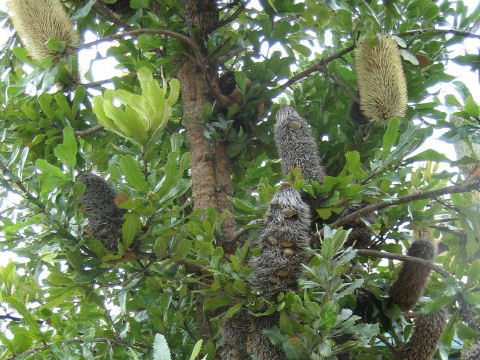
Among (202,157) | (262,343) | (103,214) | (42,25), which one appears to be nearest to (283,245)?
(262,343)

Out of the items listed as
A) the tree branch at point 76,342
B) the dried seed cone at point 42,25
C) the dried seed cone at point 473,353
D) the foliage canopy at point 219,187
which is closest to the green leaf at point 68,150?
the foliage canopy at point 219,187

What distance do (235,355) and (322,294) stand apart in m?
0.29

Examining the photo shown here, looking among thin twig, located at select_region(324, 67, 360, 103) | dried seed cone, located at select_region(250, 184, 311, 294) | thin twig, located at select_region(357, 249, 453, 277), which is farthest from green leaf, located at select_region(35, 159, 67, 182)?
Result: thin twig, located at select_region(324, 67, 360, 103)

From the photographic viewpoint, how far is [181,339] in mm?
1774

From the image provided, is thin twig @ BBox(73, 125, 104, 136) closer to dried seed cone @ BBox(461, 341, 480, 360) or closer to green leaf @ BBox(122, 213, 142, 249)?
green leaf @ BBox(122, 213, 142, 249)

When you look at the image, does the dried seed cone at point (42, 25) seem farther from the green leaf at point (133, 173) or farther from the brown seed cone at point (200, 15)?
the green leaf at point (133, 173)

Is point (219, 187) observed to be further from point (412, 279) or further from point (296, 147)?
point (412, 279)

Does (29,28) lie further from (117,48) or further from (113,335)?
(113,335)

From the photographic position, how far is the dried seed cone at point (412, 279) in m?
1.68

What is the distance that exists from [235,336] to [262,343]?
17 cm

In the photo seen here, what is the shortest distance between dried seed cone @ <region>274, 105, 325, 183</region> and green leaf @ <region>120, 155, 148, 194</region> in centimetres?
44

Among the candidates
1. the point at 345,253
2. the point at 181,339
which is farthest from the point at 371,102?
the point at 181,339

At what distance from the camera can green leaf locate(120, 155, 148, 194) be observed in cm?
137

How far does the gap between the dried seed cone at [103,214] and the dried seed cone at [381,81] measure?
766 mm
